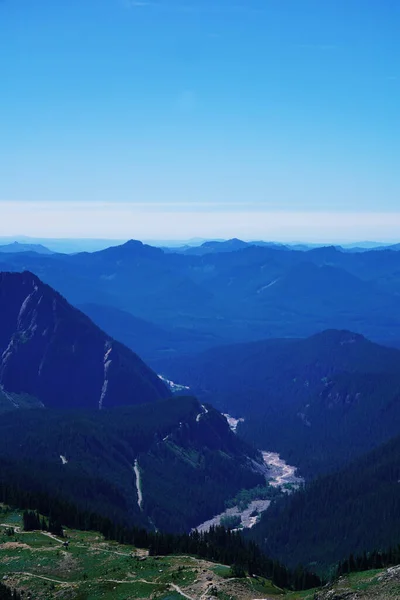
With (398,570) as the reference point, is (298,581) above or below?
below

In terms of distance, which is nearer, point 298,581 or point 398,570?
point 398,570

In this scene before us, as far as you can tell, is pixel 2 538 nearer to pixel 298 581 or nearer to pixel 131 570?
pixel 131 570

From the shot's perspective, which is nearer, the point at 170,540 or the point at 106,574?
the point at 106,574

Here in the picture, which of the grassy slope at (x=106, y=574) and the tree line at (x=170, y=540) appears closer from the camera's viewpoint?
the grassy slope at (x=106, y=574)

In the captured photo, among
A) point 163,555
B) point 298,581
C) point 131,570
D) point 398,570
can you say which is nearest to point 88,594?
point 131,570

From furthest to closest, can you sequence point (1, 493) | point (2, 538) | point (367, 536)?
point (367, 536) < point (1, 493) < point (2, 538)

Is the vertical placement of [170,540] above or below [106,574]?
below

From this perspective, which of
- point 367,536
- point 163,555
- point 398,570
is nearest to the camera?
point 398,570

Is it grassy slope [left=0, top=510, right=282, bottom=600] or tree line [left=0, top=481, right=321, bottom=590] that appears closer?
grassy slope [left=0, top=510, right=282, bottom=600]
